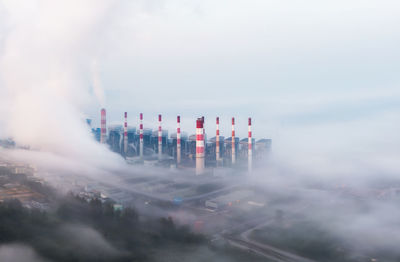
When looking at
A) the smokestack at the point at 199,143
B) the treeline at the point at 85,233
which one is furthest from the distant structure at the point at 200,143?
the treeline at the point at 85,233

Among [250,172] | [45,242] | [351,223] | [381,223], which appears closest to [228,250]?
[45,242]

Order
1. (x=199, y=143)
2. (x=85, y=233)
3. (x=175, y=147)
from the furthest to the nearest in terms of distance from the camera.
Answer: (x=175, y=147), (x=199, y=143), (x=85, y=233)

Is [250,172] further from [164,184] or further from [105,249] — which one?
[105,249]

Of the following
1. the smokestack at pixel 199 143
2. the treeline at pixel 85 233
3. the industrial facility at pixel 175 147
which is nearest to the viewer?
the treeline at pixel 85 233

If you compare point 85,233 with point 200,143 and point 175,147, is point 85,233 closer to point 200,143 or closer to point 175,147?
point 200,143

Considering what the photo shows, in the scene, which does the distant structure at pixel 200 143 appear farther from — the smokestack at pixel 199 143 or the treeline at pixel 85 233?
the treeline at pixel 85 233

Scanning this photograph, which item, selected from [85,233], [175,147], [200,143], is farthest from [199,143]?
[85,233]

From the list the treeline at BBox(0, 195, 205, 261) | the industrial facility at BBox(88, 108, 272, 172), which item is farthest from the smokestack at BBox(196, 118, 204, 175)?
the treeline at BBox(0, 195, 205, 261)
